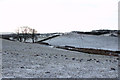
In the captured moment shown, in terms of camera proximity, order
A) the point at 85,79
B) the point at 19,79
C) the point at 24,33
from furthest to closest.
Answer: the point at 24,33
the point at 85,79
the point at 19,79

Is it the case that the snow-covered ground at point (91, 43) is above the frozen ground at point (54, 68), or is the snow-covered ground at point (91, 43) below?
below

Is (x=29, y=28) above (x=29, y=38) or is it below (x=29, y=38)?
above

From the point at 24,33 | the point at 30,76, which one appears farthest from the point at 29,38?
the point at 30,76

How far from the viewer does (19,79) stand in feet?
28.9

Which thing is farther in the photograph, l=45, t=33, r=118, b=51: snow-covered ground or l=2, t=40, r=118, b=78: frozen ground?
l=45, t=33, r=118, b=51: snow-covered ground

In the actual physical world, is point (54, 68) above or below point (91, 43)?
above

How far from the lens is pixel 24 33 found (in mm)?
122625

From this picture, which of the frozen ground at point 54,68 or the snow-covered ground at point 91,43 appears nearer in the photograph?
the frozen ground at point 54,68

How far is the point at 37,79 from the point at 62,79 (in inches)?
55.2

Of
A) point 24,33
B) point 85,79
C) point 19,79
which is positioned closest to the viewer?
point 19,79

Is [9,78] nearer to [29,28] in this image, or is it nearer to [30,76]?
[30,76]

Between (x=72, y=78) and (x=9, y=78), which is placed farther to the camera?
(x=72, y=78)

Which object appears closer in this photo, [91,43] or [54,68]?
[54,68]

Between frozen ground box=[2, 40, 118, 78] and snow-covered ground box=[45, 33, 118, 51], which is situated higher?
frozen ground box=[2, 40, 118, 78]
